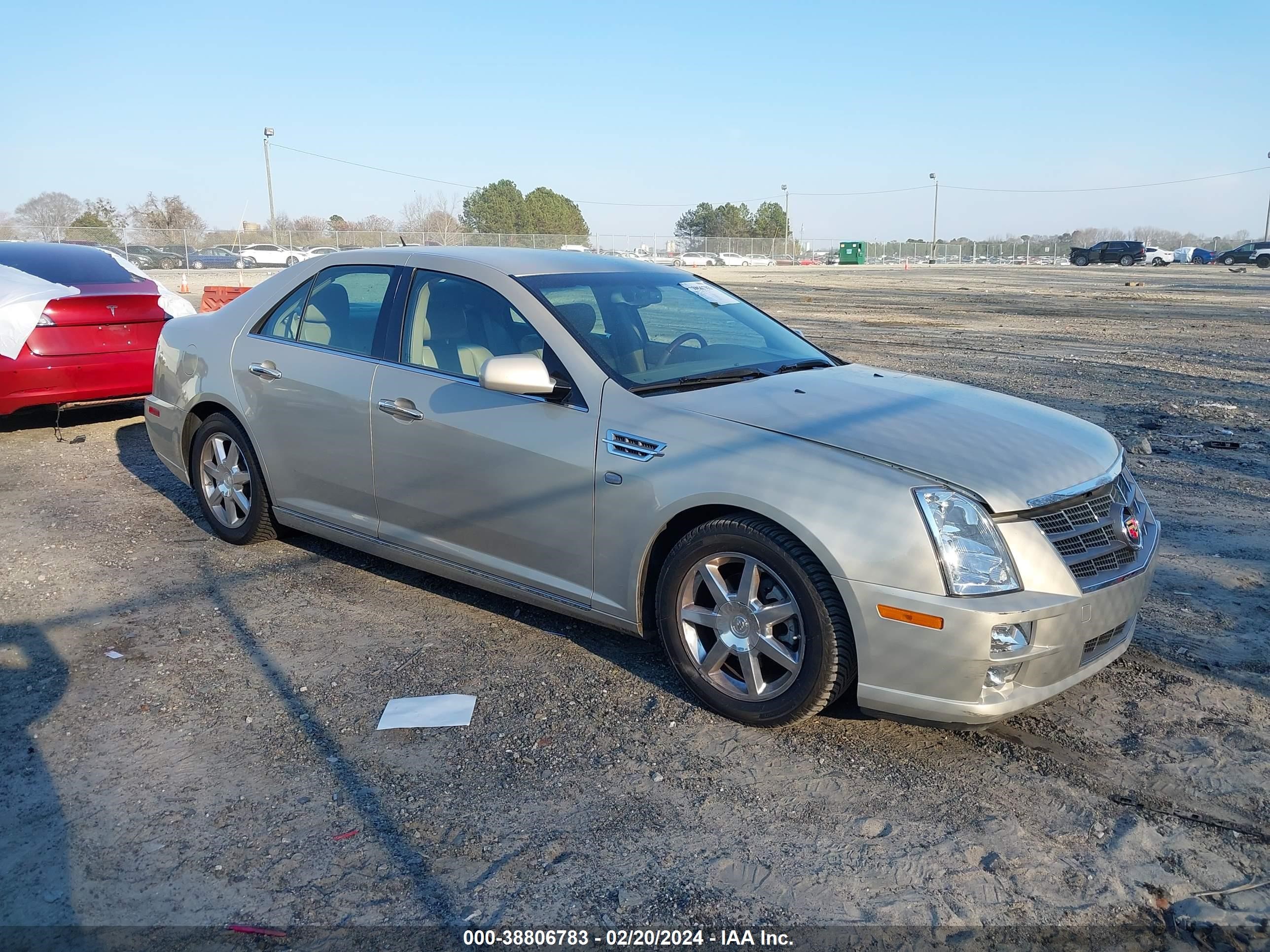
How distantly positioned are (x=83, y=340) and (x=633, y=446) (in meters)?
6.07

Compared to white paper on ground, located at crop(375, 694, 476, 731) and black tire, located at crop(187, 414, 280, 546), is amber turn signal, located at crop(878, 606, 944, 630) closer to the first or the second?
white paper on ground, located at crop(375, 694, 476, 731)

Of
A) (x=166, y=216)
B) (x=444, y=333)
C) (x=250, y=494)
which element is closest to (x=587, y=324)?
(x=444, y=333)

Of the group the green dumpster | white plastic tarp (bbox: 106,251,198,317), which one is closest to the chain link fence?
the green dumpster

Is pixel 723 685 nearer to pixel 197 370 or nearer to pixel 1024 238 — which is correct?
pixel 197 370

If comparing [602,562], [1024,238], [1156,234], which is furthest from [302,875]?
[1156,234]

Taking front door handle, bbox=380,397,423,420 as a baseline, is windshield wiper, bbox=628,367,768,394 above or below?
above

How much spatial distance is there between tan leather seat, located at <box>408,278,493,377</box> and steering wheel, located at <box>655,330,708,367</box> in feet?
2.51

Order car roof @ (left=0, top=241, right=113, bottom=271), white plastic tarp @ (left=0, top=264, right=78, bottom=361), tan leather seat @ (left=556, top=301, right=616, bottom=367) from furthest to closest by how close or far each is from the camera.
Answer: car roof @ (left=0, top=241, right=113, bottom=271)
white plastic tarp @ (left=0, top=264, right=78, bottom=361)
tan leather seat @ (left=556, top=301, right=616, bottom=367)

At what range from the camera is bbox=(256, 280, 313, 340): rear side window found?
17.6 ft

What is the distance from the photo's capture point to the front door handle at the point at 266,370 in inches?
207

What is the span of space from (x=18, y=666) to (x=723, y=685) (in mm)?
2927

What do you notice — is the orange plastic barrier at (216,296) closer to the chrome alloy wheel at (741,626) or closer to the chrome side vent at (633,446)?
the chrome side vent at (633,446)

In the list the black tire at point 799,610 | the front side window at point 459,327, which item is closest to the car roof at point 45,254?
the front side window at point 459,327

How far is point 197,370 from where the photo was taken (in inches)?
227
